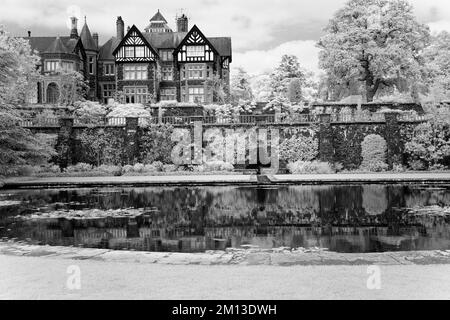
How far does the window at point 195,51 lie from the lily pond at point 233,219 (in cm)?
3801

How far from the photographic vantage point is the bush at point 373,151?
3703 centimetres

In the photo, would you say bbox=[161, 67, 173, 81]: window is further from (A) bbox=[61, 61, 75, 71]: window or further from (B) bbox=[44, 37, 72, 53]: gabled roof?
(B) bbox=[44, 37, 72, 53]: gabled roof

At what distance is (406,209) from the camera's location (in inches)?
637

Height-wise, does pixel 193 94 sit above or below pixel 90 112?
above

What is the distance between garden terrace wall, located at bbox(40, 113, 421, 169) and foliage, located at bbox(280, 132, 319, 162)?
48cm

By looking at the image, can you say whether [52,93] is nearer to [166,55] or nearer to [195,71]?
[166,55]

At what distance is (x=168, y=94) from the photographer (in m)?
59.9

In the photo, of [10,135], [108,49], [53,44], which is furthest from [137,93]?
[10,135]

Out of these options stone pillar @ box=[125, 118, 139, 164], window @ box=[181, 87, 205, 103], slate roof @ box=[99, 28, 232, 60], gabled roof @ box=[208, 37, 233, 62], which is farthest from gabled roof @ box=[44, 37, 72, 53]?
stone pillar @ box=[125, 118, 139, 164]

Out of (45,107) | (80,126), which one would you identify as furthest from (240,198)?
(45,107)

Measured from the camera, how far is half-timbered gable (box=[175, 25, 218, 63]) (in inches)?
2299

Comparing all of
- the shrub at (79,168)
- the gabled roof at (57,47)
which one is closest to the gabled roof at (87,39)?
the gabled roof at (57,47)

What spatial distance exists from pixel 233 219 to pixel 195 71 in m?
45.9
